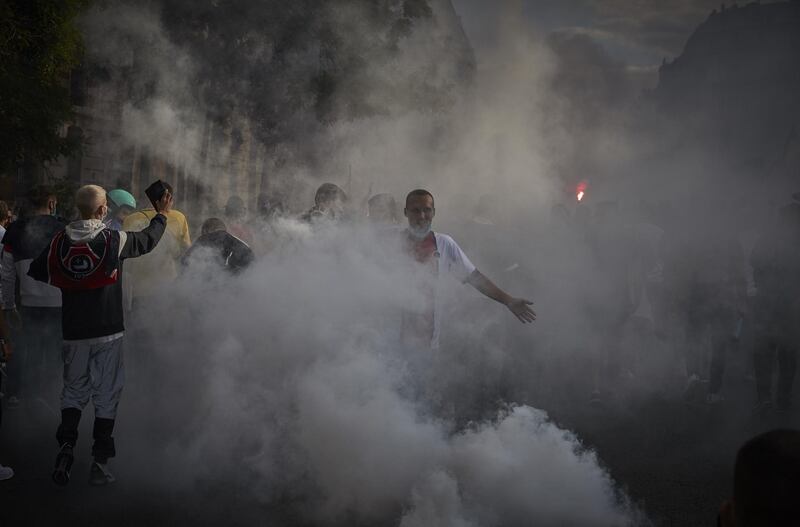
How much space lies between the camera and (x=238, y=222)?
5.93m

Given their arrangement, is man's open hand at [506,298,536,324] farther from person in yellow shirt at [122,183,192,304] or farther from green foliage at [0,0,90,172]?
green foliage at [0,0,90,172]

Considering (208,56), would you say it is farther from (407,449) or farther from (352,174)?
(407,449)

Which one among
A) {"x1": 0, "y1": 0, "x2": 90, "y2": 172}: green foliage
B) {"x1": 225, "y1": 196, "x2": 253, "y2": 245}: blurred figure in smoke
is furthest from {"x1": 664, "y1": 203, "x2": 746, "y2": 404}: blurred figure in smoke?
{"x1": 0, "y1": 0, "x2": 90, "y2": 172}: green foliage

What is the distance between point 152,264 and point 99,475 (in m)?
1.94

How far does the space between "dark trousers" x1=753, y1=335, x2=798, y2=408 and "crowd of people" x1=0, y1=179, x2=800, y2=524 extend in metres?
0.01

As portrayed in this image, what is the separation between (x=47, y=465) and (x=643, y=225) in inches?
222

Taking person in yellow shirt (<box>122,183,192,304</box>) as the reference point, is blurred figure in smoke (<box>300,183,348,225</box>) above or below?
above

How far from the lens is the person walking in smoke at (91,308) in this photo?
409 centimetres

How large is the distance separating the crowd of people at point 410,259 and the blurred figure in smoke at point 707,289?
0.5 inches

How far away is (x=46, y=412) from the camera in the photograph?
5.58 m

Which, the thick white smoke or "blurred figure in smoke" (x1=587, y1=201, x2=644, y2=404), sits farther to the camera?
"blurred figure in smoke" (x1=587, y1=201, x2=644, y2=404)

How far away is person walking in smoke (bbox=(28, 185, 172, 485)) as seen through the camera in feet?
13.4

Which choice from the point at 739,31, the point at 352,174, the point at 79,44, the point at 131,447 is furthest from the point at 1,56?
the point at 739,31

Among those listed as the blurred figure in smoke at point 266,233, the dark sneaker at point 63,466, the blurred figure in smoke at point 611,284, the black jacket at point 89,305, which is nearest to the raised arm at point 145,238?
the black jacket at point 89,305
